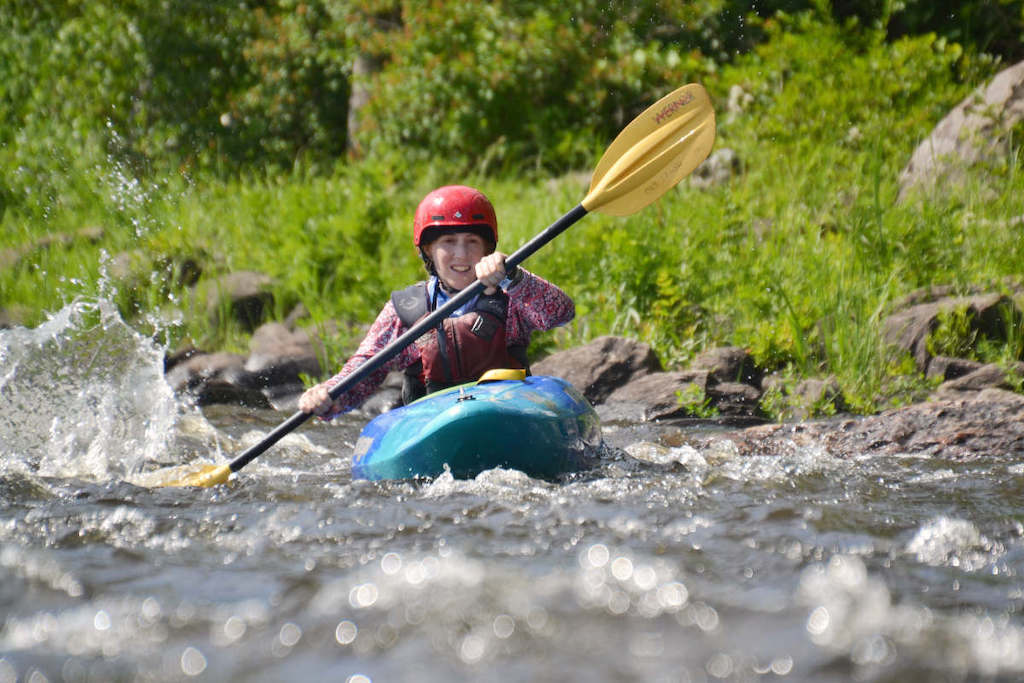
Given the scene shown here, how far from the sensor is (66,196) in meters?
9.27

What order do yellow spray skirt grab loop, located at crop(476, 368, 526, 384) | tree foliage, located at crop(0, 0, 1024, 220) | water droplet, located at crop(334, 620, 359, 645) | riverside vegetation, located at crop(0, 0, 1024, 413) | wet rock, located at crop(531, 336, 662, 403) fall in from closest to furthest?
water droplet, located at crop(334, 620, 359, 645) → yellow spray skirt grab loop, located at crop(476, 368, 526, 384) → wet rock, located at crop(531, 336, 662, 403) → riverside vegetation, located at crop(0, 0, 1024, 413) → tree foliage, located at crop(0, 0, 1024, 220)

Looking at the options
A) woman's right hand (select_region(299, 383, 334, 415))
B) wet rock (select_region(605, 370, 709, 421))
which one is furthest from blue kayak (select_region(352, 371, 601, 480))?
wet rock (select_region(605, 370, 709, 421))

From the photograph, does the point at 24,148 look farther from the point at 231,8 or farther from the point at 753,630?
the point at 753,630

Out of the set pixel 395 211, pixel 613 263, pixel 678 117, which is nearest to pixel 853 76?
pixel 613 263

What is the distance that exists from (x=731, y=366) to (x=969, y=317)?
1.11 m

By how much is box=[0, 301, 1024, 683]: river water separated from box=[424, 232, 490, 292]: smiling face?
84cm

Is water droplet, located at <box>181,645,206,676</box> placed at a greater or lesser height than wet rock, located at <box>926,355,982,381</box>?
greater

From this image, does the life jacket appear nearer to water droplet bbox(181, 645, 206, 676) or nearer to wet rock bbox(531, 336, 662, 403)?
wet rock bbox(531, 336, 662, 403)

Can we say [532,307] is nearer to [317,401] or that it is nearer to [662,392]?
[317,401]

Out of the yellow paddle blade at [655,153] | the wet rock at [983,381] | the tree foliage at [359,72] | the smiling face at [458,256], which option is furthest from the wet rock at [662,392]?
the tree foliage at [359,72]

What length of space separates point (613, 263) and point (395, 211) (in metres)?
2.17

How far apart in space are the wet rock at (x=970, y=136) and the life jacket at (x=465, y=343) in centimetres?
347

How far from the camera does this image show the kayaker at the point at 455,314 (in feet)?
12.7

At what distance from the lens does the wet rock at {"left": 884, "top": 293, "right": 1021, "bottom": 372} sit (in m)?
4.91
